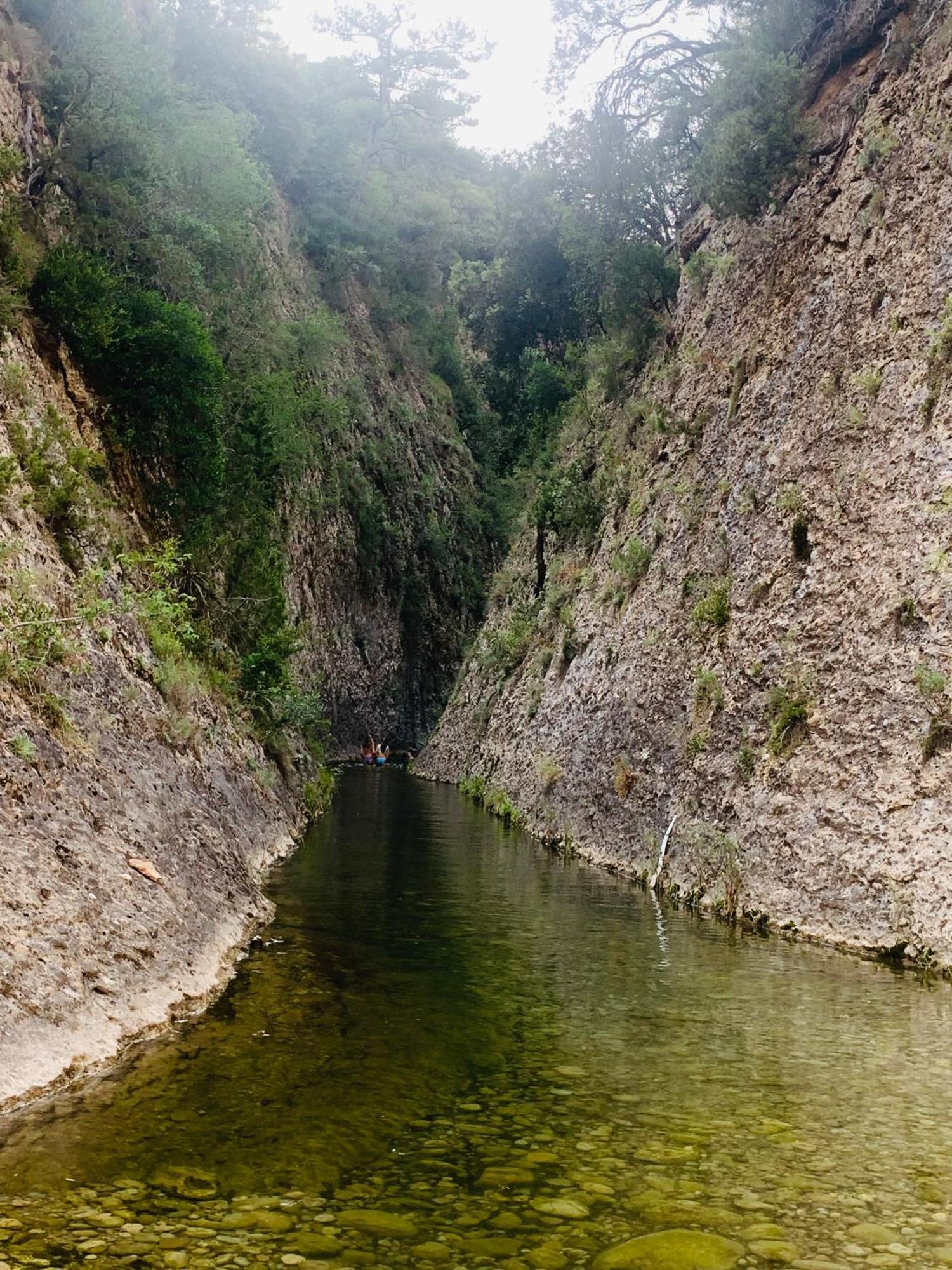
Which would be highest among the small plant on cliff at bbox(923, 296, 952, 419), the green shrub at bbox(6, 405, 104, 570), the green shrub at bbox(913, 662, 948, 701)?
the small plant on cliff at bbox(923, 296, 952, 419)

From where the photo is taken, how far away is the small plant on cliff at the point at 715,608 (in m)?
17.2

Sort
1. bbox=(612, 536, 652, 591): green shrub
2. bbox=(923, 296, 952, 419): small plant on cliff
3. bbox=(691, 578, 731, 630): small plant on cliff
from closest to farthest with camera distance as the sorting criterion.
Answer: bbox=(923, 296, 952, 419): small plant on cliff, bbox=(691, 578, 731, 630): small plant on cliff, bbox=(612, 536, 652, 591): green shrub

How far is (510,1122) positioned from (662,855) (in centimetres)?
1030

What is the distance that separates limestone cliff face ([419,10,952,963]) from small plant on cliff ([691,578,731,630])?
0.15 ft

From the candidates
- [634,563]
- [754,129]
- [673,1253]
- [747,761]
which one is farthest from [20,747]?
[754,129]

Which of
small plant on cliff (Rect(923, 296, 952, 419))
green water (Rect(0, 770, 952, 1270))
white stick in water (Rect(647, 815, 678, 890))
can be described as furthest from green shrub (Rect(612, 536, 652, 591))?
green water (Rect(0, 770, 952, 1270))

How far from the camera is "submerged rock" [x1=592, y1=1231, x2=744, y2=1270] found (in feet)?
15.1

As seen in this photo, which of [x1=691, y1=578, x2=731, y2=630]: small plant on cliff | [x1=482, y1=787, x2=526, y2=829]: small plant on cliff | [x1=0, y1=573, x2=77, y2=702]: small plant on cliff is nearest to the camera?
[x1=0, y1=573, x2=77, y2=702]: small plant on cliff

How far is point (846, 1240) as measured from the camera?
486 cm

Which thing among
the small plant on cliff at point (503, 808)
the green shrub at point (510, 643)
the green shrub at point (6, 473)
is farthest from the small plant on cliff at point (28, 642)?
the green shrub at point (510, 643)

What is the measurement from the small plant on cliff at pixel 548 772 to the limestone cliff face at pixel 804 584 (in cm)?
10

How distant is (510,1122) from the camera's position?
6.32 meters

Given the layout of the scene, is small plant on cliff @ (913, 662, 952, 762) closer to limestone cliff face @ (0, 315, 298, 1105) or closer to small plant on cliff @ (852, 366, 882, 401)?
small plant on cliff @ (852, 366, 882, 401)

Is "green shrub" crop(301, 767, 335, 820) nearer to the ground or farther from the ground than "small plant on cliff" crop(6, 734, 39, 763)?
nearer to the ground
